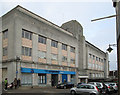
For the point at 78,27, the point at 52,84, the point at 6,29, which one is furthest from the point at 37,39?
the point at 78,27

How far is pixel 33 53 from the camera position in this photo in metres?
31.8

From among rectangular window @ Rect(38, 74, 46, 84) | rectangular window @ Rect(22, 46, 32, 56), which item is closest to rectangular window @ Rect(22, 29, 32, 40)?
rectangular window @ Rect(22, 46, 32, 56)

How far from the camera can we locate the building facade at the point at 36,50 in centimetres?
2853

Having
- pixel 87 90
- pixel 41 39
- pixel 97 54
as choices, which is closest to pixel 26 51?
pixel 41 39

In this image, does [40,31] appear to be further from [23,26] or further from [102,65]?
[102,65]

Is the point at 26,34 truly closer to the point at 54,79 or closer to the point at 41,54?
the point at 41,54

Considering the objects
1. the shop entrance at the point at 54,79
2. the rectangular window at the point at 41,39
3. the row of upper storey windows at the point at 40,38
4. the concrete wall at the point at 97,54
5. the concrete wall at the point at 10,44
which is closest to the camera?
the concrete wall at the point at 10,44

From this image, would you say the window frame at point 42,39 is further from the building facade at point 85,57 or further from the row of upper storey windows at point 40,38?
the building facade at point 85,57

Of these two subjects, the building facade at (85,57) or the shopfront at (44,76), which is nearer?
the shopfront at (44,76)

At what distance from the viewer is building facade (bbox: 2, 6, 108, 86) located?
93.6ft

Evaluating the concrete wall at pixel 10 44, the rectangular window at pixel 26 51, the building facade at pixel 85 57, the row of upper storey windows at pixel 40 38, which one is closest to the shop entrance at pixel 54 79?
the row of upper storey windows at pixel 40 38

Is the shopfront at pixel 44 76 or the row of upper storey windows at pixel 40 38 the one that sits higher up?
the row of upper storey windows at pixel 40 38

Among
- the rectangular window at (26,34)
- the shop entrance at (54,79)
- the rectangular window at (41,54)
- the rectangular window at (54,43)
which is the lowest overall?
the shop entrance at (54,79)

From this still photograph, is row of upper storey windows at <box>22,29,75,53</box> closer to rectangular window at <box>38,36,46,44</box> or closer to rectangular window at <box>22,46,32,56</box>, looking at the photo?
rectangular window at <box>38,36,46,44</box>
